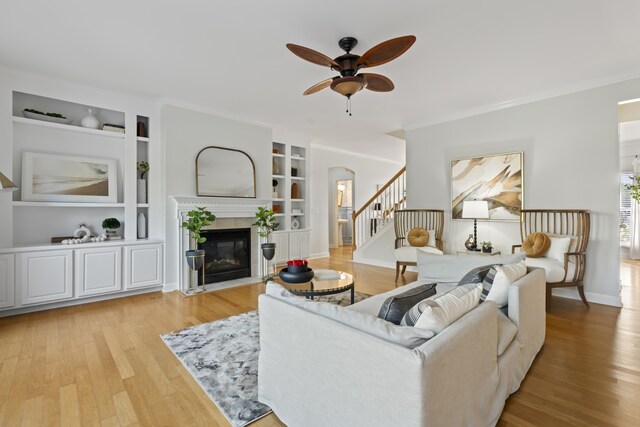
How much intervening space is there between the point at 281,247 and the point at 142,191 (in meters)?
2.74

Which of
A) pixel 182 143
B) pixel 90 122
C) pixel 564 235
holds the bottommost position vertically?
pixel 564 235

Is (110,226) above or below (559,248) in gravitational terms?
above

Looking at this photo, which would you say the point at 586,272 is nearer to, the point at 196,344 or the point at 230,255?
the point at 196,344

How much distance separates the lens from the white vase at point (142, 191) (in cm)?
457

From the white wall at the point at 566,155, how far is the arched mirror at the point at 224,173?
3.42 metres

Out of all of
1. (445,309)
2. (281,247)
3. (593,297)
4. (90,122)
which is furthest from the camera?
(281,247)

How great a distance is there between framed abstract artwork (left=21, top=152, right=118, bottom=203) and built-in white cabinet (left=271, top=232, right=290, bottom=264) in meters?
2.86

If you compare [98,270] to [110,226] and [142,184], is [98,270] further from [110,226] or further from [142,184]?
[142,184]

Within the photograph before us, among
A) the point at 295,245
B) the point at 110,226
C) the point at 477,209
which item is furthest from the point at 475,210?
the point at 110,226

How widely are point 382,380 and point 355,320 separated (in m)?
0.27

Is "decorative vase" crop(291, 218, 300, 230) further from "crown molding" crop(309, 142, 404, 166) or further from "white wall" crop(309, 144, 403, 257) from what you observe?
"crown molding" crop(309, 142, 404, 166)

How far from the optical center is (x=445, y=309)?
144 centimetres

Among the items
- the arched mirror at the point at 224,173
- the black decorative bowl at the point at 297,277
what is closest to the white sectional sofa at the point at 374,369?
the black decorative bowl at the point at 297,277

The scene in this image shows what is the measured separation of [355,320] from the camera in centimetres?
139
